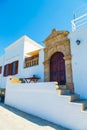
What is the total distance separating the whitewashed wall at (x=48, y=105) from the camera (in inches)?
187

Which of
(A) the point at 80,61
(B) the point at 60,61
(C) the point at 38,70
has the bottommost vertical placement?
(C) the point at 38,70

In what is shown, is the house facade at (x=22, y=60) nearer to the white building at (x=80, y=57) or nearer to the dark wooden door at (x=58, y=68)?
the dark wooden door at (x=58, y=68)

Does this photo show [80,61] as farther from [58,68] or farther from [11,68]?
[11,68]

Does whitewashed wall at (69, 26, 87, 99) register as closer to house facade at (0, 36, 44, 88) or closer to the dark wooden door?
the dark wooden door

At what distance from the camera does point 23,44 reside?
1280cm

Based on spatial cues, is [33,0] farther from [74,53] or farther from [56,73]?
[56,73]

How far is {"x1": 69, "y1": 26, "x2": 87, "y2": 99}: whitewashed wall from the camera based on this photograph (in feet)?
21.6

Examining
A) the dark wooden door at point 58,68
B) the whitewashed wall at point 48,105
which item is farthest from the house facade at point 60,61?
the whitewashed wall at point 48,105

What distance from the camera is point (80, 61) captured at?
6.89 m

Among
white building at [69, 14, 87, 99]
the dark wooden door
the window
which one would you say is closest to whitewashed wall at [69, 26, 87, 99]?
white building at [69, 14, 87, 99]

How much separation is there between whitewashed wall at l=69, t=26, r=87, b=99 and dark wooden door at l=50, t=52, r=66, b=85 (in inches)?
46.6

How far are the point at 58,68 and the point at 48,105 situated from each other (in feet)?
10.8

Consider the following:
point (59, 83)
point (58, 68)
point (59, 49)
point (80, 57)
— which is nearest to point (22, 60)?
point (58, 68)

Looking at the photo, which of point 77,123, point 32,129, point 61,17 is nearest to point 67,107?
point 77,123
